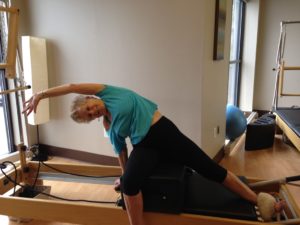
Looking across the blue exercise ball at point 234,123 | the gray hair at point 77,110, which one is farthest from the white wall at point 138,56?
the gray hair at point 77,110

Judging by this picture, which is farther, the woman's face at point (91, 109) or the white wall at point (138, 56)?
the white wall at point (138, 56)

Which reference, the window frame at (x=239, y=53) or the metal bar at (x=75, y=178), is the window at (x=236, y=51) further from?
the metal bar at (x=75, y=178)

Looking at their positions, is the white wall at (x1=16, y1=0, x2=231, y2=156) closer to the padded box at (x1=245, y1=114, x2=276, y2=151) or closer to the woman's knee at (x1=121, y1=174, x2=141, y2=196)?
the padded box at (x1=245, y1=114, x2=276, y2=151)

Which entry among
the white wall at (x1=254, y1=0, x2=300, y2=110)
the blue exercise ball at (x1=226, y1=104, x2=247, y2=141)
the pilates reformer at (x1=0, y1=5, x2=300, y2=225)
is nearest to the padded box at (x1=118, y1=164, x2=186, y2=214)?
the pilates reformer at (x1=0, y1=5, x2=300, y2=225)

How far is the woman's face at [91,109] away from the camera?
160 centimetres

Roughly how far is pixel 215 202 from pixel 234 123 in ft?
7.35

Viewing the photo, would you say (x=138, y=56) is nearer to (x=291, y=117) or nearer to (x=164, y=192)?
(x=164, y=192)

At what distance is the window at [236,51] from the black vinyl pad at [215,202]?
3.28m

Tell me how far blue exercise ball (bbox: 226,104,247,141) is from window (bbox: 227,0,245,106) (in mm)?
1090

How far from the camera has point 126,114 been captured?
162 cm

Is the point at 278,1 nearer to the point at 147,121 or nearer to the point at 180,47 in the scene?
the point at 180,47

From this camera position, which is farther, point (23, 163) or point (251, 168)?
point (251, 168)

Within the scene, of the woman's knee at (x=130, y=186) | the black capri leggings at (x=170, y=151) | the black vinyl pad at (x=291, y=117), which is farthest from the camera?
the black vinyl pad at (x=291, y=117)

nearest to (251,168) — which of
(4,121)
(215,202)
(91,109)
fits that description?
(215,202)
